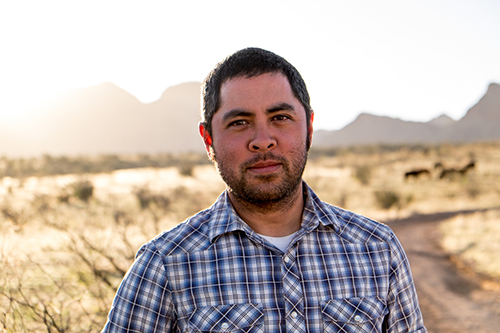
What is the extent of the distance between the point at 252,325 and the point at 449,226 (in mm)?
10600

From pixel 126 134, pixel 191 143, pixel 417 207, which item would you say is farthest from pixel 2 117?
pixel 417 207

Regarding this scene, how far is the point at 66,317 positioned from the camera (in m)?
3.01

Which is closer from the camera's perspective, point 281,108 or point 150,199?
point 281,108

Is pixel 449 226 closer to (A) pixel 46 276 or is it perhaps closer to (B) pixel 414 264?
(B) pixel 414 264

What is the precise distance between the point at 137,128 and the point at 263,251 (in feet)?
379

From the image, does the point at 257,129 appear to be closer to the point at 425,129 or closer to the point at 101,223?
the point at 101,223

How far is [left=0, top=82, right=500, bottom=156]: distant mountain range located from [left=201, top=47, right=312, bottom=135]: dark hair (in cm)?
9438

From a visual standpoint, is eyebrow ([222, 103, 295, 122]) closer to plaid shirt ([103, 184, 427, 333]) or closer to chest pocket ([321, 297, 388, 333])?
plaid shirt ([103, 184, 427, 333])

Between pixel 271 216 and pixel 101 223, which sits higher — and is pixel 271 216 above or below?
above

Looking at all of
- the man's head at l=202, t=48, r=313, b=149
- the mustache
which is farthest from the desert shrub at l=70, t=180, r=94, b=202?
the mustache

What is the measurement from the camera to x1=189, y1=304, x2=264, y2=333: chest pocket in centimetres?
153

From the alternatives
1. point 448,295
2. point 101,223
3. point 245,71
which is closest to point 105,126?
point 101,223

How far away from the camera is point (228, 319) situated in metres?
1.55

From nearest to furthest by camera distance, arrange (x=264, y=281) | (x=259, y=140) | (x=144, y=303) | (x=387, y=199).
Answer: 1. (x=144, y=303)
2. (x=264, y=281)
3. (x=259, y=140)
4. (x=387, y=199)
